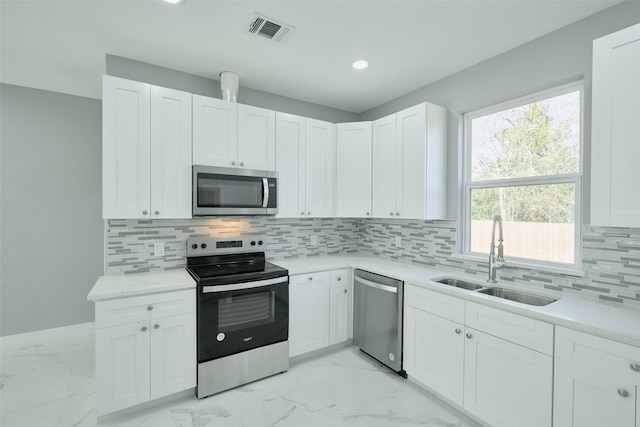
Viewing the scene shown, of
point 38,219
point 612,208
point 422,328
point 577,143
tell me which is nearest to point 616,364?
point 612,208

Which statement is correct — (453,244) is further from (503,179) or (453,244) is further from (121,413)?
(121,413)

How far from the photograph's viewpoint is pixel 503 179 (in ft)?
8.41

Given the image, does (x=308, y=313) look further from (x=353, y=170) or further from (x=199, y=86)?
(x=199, y=86)

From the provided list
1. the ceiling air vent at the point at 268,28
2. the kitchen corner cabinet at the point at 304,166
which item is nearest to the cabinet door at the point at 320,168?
the kitchen corner cabinet at the point at 304,166

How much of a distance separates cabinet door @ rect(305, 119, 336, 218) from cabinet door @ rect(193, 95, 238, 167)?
31.7 inches

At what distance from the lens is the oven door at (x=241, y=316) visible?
7.50ft

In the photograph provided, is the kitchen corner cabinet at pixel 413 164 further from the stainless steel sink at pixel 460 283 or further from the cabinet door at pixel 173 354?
the cabinet door at pixel 173 354

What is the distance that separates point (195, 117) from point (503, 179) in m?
2.67

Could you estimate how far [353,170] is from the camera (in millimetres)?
3357

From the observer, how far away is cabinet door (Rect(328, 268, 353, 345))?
3.00 meters

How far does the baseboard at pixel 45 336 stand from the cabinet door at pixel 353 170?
320 centimetres

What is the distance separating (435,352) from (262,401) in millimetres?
1359

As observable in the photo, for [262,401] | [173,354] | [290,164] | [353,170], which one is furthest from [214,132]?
[262,401]

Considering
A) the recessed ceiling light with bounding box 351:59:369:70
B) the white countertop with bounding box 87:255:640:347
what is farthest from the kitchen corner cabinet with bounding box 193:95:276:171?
the white countertop with bounding box 87:255:640:347
